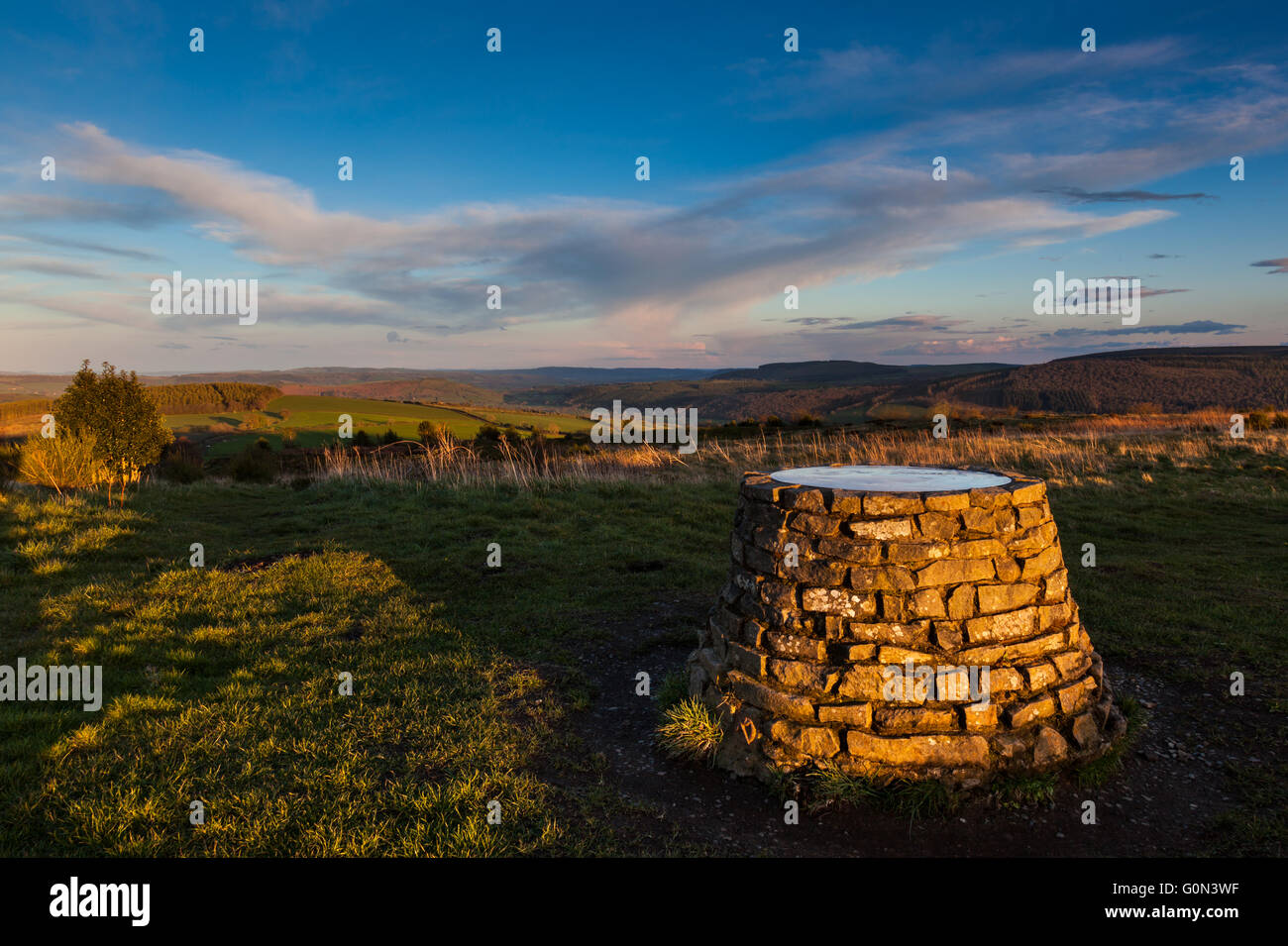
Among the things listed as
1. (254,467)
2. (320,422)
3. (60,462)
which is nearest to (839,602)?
(60,462)

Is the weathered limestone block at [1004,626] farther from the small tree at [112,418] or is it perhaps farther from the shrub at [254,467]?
the shrub at [254,467]

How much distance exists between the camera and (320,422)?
50469 mm

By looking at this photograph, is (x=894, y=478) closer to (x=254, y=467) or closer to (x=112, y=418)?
(x=112, y=418)

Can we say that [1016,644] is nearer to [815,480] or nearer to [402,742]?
[815,480]

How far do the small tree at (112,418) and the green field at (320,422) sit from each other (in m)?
14.8

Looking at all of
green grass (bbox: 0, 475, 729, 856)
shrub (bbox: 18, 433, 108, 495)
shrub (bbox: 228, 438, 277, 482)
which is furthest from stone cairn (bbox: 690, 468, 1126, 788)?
shrub (bbox: 228, 438, 277, 482)

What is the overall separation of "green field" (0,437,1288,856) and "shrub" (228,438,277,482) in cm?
1402

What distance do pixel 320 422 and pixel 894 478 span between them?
5286 cm

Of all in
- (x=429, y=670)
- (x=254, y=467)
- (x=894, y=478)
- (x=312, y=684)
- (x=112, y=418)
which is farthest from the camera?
(x=254, y=467)

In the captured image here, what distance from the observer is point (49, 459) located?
1678 centimetres

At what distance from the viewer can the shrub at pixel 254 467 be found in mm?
27067

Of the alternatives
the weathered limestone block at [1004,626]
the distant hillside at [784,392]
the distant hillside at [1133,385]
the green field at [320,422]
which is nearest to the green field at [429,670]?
the weathered limestone block at [1004,626]

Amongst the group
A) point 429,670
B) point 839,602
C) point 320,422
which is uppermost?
point 320,422

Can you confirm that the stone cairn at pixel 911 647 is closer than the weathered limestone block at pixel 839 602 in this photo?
Yes
